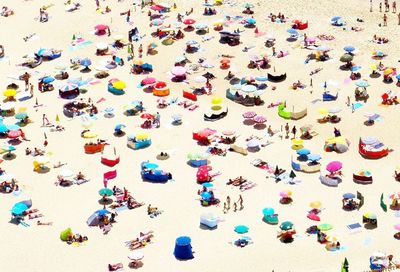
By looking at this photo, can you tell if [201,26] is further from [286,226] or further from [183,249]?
[183,249]

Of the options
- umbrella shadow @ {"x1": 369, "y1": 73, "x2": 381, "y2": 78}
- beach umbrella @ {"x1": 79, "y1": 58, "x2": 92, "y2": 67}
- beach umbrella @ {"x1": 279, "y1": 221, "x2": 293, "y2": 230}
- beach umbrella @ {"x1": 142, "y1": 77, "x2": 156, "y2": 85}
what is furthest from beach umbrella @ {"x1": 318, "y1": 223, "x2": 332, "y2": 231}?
beach umbrella @ {"x1": 79, "y1": 58, "x2": 92, "y2": 67}

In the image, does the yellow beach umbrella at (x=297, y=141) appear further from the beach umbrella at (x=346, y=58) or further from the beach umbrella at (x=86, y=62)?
the beach umbrella at (x=86, y=62)

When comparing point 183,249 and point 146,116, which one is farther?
point 146,116

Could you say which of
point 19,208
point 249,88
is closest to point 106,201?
point 19,208

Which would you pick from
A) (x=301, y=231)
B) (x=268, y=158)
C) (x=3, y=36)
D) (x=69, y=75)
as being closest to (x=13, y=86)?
(x=69, y=75)

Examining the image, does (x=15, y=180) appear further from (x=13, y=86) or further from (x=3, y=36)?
(x=3, y=36)

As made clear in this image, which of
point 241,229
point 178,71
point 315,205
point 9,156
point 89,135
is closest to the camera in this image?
point 241,229

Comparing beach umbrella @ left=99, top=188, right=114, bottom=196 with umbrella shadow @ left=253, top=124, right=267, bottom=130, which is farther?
umbrella shadow @ left=253, top=124, right=267, bottom=130

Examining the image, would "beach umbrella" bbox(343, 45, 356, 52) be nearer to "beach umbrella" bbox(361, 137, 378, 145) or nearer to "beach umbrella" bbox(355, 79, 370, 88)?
"beach umbrella" bbox(355, 79, 370, 88)

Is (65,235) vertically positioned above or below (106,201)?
above
